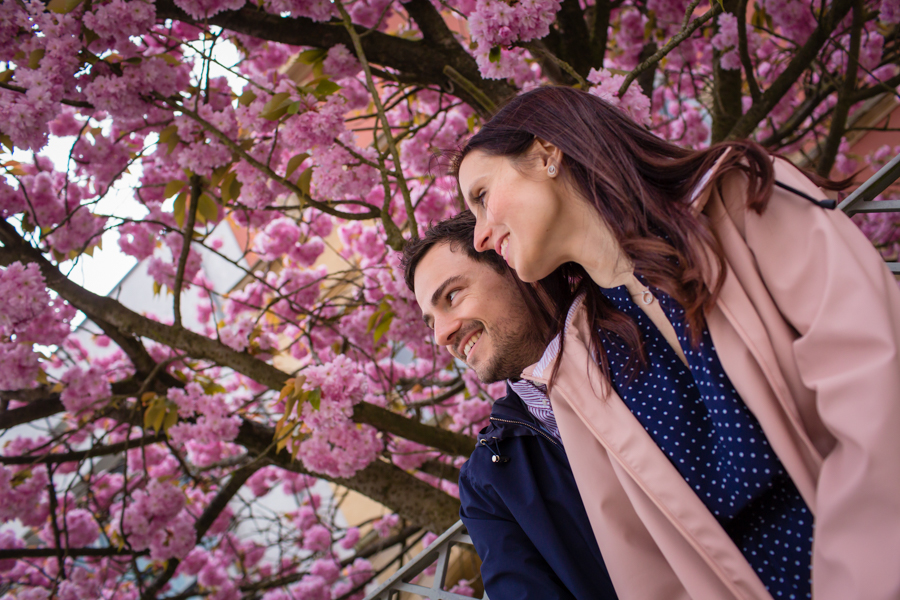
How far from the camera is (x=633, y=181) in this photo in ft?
3.43

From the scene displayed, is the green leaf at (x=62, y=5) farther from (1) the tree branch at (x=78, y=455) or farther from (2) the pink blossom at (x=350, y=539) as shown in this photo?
(2) the pink blossom at (x=350, y=539)

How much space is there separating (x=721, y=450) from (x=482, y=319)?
0.56 meters

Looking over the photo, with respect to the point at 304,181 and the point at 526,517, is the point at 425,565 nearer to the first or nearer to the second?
the point at 526,517

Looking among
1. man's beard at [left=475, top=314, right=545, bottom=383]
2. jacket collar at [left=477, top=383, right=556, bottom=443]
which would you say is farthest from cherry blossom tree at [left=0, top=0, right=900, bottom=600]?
jacket collar at [left=477, top=383, right=556, bottom=443]

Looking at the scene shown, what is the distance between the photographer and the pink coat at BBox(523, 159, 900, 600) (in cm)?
73

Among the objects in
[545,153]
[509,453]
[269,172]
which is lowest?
[509,453]

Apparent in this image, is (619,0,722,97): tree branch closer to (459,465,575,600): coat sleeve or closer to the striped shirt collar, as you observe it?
the striped shirt collar

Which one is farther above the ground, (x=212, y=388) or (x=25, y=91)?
(x=25, y=91)

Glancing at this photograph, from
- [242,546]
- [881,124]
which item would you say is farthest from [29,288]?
[881,124]

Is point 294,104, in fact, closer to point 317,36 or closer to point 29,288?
point 317,36

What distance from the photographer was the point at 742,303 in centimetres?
91

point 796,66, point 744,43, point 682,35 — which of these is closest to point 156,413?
point 682,35

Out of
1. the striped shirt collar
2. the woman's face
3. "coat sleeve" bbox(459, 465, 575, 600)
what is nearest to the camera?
the woman's face

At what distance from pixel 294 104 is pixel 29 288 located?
1274 millimetres
